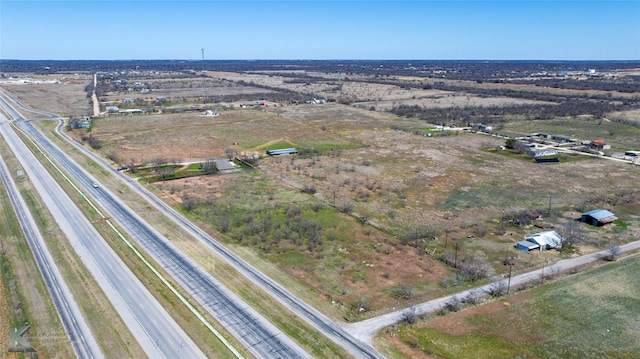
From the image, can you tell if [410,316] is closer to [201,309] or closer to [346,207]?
[201,309]

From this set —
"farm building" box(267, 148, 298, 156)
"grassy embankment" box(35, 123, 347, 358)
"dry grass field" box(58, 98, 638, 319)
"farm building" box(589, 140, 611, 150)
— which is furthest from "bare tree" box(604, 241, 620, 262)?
"farm building" box(267, 148, 298, 156)

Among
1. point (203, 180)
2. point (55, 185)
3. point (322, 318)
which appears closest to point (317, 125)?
point (203, 180)

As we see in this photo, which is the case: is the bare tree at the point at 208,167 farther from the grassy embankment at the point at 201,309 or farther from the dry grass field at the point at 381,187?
the grassy embankment at the point at 201,309

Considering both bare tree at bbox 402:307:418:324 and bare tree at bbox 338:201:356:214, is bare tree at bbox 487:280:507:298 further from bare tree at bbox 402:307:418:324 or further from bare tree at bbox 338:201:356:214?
bare tree at bbox 338:201:356:214

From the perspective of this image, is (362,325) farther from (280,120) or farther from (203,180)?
(280,120)

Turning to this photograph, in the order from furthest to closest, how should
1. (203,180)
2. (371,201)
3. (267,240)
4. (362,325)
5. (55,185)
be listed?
(203,180)
(55,185)
(371,201)
(267,240)
(362,325)

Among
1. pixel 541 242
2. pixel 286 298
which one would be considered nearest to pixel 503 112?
pixel 541 242
